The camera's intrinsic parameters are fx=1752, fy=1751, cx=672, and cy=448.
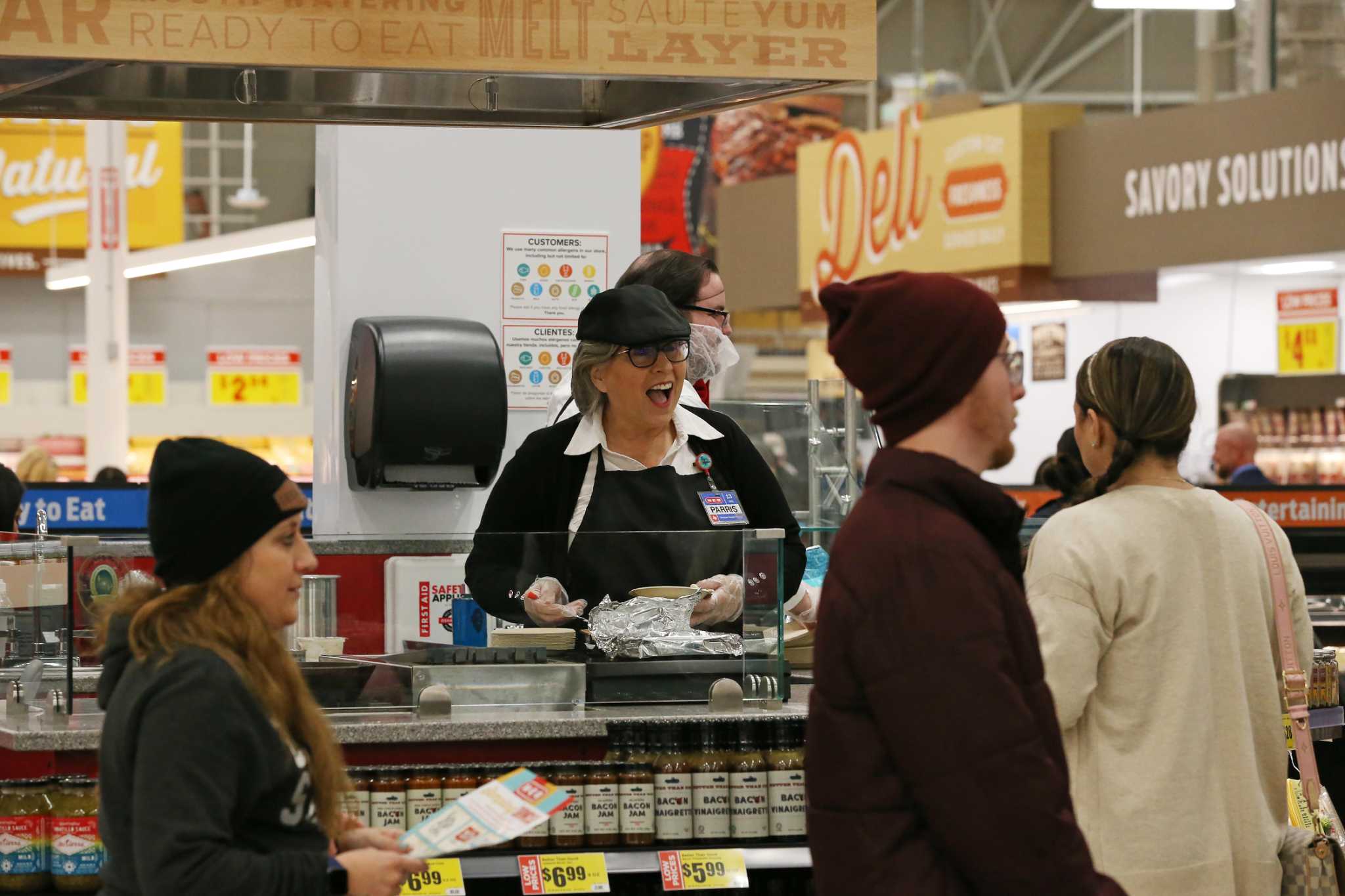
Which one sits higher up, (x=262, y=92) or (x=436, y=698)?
(x=262, y=92)

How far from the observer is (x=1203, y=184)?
429 inches

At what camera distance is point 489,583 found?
3.36 meters

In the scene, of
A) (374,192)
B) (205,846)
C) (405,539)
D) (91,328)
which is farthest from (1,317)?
(205,846)

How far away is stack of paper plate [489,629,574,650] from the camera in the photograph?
3.32 metres

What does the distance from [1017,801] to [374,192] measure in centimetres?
377

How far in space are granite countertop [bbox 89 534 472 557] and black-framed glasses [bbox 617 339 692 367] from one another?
0.53 meters

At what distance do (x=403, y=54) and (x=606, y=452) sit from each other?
92cm

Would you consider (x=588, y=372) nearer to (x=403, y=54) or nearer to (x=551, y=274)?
(x=403, y=54)

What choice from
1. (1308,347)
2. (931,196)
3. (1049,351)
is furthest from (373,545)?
(1049,351)

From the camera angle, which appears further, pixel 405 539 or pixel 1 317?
pixel 1 317

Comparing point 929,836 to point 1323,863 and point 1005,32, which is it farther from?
point 1005,32

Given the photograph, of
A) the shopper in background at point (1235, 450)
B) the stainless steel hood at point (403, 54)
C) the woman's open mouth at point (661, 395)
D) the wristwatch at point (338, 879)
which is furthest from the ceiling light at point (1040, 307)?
the wristwatch at point (338, 879)

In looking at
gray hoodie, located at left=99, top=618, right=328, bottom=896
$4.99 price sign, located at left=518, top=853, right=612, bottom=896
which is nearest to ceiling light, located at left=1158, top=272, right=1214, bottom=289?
$4.99 price sign, located at left=518, top=853, right=612, bottom=896

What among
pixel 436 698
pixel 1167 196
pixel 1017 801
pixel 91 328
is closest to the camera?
pixel 1017 801
